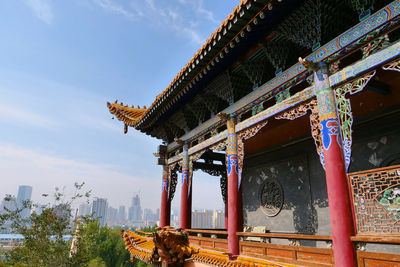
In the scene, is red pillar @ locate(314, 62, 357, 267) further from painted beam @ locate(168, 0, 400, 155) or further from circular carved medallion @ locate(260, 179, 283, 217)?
circular carved medallion @ locate(260, 179, 283, 217)

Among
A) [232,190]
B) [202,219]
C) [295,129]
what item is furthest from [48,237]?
[202,219]

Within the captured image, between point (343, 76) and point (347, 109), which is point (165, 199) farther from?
point (343, 76)

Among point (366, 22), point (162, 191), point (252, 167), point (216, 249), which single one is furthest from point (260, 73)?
point (162, 191)

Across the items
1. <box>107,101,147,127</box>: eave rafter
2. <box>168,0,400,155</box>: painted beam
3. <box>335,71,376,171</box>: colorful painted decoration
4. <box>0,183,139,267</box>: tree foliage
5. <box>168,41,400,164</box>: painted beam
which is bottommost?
<box>0,183,139,267</box>: tree foliage

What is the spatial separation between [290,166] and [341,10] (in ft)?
17.3

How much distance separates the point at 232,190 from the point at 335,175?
2497 mm

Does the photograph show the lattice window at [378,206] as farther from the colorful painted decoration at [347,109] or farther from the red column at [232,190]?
the red column at [232,190]

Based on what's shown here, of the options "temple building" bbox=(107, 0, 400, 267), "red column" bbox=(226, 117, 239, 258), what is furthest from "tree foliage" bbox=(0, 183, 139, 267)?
"red column" bbox=(226, 117, 239, 258)

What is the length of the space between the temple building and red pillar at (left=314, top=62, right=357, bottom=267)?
0.01m

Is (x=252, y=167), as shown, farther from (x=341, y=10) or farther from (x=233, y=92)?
(x=341, y=10)

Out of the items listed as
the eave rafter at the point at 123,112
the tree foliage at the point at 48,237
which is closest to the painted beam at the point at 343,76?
the eave rafter at the point at 123,112

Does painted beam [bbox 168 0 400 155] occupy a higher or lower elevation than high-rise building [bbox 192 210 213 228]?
higher

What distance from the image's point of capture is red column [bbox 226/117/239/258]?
546 centimetres

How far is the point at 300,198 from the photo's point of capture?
8.12m
